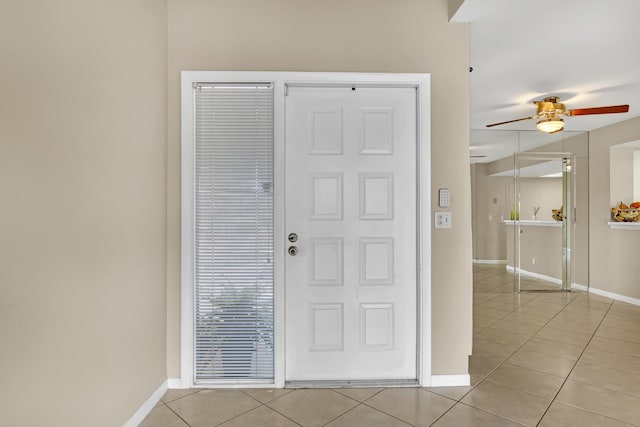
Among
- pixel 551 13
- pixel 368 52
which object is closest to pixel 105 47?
pixel 368 52

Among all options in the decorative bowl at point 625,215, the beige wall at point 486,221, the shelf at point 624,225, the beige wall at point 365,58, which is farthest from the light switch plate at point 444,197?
the beige wall at point 486,221

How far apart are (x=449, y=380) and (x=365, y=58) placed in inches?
88.7

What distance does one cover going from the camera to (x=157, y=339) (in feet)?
6.80

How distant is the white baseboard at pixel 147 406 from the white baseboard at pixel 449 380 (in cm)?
178

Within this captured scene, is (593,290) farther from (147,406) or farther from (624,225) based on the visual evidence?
(147,406)

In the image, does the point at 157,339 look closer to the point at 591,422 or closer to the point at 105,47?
the point at 105,47

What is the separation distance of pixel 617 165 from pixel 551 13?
12.8ft

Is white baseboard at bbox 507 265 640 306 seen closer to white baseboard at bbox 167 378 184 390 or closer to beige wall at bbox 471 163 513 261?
beige wall at bbox 471 163 513 261

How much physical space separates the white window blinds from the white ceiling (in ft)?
5.15

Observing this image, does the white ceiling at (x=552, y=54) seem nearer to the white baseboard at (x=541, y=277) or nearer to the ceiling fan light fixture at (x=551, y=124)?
the ceiling fan light fixture at (x=551, y=124)

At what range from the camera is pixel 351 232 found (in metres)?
2.25

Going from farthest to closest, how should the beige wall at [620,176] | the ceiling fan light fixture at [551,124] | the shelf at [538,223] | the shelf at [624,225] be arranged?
the shelf at [538,223]
the beige wall at [620,176]
the shelf at [624,225]
the ceiling fan light fixture at [551,124]

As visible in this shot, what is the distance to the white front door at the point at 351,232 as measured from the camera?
223 centimetres

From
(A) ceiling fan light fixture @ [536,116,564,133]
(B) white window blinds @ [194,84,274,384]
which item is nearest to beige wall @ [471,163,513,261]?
Answer: (A) ceiling fan light fixture @ [536,116,564,133]
